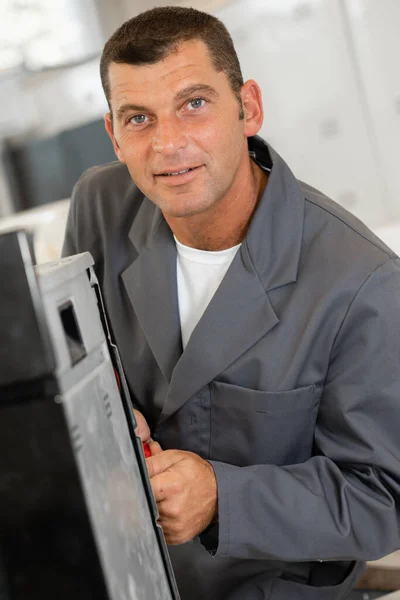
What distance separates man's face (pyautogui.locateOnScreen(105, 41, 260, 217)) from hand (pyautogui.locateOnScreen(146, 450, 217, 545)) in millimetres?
349

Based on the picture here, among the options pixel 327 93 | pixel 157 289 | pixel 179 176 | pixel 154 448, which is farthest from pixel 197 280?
pixel 327 93

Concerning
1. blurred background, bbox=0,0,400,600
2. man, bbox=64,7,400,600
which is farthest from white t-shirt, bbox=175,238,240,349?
blurred background, bbox=0,0,400,600

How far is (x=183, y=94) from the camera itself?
3.13 ft

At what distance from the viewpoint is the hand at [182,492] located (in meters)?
0.74

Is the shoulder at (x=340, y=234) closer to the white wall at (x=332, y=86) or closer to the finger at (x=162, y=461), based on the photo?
the finger at (x=162, y=461)

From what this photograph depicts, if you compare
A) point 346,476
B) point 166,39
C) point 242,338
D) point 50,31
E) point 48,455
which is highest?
point 50,31

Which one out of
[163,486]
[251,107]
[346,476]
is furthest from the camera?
[251,107]

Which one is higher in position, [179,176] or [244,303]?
[179,176]

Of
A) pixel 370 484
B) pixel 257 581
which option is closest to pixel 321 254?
pixel 370 484

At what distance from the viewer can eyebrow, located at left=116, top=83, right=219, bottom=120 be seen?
0.95 meters

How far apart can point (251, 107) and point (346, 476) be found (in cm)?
53

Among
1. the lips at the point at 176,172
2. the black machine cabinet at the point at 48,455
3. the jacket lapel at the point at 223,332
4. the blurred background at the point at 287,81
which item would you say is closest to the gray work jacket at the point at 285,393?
the jacket lapel at the point at 223,332

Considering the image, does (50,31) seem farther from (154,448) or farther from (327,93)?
(154,448)

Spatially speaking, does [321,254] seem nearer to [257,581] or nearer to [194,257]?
[194,257]
